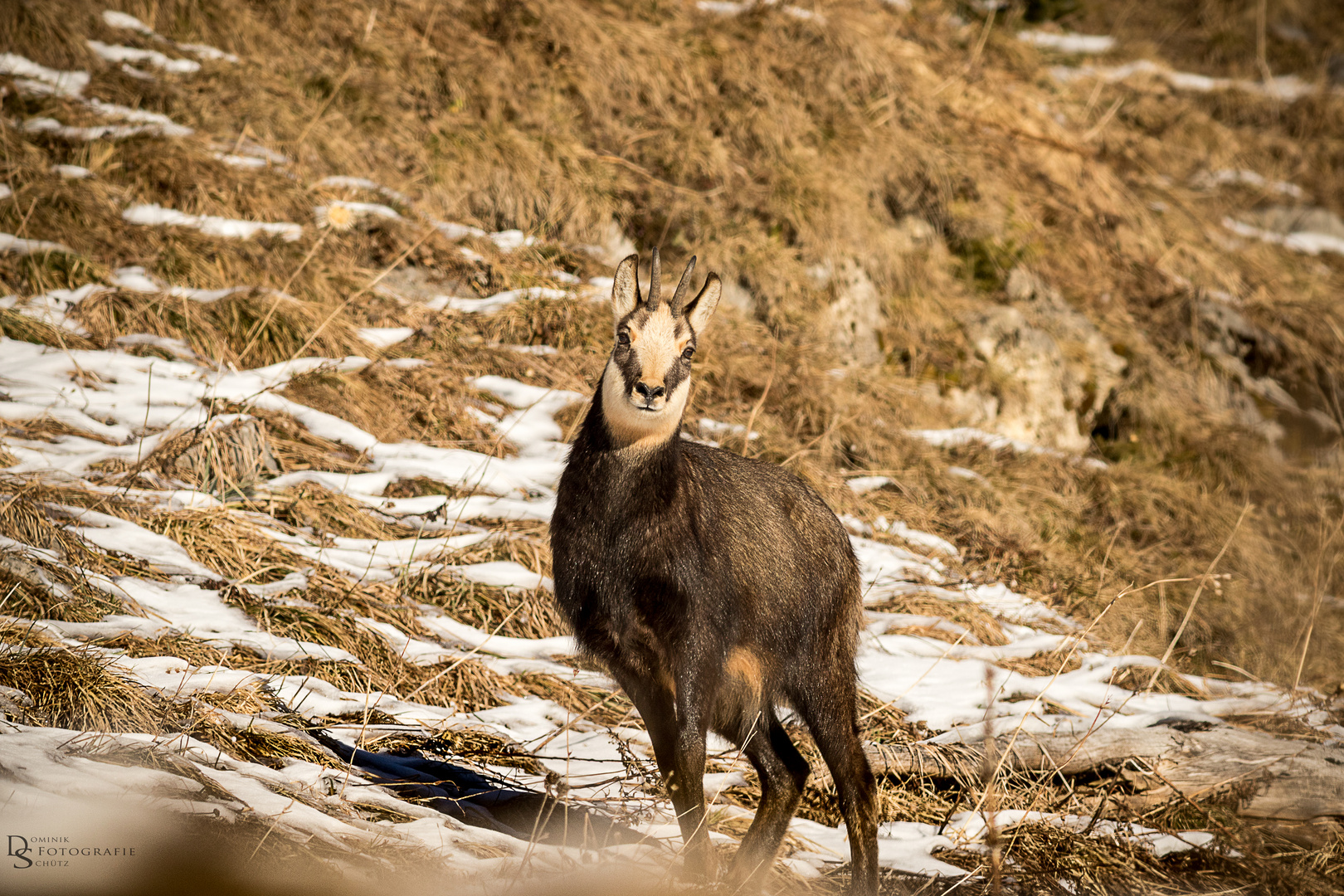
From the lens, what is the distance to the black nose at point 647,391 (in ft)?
12.2

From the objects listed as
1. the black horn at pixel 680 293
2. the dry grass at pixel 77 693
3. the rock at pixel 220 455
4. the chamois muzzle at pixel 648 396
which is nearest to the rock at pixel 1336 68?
the black horn at pixel 680 293

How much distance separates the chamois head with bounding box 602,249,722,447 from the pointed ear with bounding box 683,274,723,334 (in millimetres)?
55

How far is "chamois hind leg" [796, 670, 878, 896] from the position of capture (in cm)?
382

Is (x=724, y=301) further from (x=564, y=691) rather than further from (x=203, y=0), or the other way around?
(x=203, y=0)

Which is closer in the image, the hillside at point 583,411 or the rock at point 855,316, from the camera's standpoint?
the hillside at point 583,411

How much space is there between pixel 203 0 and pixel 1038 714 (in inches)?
333

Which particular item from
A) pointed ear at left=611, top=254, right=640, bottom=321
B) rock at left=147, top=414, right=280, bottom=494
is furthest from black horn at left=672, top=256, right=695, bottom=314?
rock at left=147, top=414, right=280, bottom=494

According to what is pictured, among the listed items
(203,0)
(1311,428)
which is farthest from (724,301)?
(1311,428)

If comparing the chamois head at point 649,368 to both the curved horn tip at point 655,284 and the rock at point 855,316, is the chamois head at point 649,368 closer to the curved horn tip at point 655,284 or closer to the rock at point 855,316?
the curved horn tip at point 655,284

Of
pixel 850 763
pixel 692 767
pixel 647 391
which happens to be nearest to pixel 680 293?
pixel 647 391

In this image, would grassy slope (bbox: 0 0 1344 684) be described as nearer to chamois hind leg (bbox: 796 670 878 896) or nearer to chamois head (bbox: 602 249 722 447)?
chamois hind leg (bbox: 796 670 878 896)

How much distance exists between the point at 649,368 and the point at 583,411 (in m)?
2.80

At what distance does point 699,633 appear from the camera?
3.71 m

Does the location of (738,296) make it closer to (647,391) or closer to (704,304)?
(704,304)
